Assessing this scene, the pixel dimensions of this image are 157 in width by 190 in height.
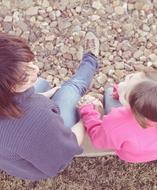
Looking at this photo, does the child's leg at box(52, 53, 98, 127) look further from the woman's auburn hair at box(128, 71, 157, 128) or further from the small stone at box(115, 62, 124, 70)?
the woman's auburn hair at box(128, 71, 157, 128)

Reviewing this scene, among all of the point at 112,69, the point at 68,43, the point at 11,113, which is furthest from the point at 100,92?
the point at 11,113

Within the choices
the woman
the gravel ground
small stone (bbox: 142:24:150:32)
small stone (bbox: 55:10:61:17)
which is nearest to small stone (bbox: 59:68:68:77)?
the gravel ground

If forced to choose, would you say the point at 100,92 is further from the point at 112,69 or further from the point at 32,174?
the point at 32,174

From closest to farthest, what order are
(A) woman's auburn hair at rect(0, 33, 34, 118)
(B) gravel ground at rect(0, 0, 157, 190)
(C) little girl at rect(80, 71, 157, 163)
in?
1. (A) woman's auburn hair at rect(0, 33, 34, 118)
2. (C) little girl at rect(80, 71, 157, 163)
3. (B) gravel ground at rect(0, 0, 157, 190)

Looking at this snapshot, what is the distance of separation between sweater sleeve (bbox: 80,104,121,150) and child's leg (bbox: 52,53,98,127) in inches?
1.5

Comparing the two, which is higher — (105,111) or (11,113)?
(11,113)

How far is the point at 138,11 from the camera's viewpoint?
6.43 feet

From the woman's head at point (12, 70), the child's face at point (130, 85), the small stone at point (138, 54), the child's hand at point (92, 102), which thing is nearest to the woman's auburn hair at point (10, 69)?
the woman's head at point (12, 70)

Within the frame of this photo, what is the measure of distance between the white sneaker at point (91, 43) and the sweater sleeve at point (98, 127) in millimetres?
427

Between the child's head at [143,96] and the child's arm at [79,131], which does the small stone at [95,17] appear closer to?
the child's arm at [79,131]

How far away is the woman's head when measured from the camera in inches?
44.0

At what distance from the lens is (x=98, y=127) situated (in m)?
1.47

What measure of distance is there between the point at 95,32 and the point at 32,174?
74 cm

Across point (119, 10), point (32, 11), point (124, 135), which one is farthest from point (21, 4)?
point (124, 135)
